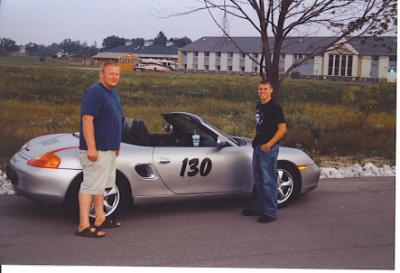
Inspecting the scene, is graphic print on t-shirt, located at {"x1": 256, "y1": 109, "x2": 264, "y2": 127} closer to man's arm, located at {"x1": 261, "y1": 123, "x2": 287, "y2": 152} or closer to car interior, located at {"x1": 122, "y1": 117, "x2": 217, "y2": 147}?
man's arm, located at {"x1": 261, "y1": 123, "x2": 287, "y2": 152}

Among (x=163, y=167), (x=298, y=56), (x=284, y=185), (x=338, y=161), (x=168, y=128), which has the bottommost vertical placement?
(x=338, y=161)

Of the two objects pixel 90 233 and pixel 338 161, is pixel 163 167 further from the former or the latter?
pixel 338 161

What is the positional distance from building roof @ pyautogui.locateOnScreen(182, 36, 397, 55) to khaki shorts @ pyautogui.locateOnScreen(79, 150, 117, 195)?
2.62 metres

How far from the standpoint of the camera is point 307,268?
15.3 feet

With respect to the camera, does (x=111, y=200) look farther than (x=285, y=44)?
No

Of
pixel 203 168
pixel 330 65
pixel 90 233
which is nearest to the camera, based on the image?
pixel 90 233

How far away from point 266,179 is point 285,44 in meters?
2.37

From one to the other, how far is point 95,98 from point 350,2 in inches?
152

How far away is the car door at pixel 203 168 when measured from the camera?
566 cm

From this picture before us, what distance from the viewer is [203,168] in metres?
5.80

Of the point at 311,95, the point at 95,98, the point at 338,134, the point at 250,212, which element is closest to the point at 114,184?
the point at 95,98

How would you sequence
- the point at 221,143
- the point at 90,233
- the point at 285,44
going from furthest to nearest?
the point at 285,44 < the point at 221,143 < the point at 90,233

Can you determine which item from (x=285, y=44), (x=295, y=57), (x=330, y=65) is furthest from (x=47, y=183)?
(x=330, y=65)

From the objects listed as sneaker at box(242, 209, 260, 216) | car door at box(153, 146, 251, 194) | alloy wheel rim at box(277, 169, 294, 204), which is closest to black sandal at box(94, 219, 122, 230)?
car door at box(153, 146, 251, 194)
